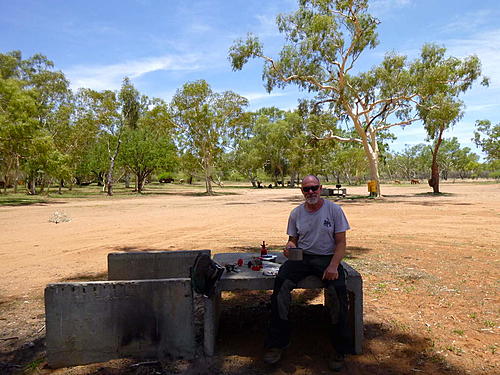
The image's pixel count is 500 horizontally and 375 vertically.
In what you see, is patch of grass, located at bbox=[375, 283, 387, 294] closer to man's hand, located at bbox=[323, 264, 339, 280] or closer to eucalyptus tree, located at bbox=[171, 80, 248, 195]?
man's hand, located at bbox=[323, 264, 339, 280]

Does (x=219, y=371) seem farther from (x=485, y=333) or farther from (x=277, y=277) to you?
(x=485, y=333)

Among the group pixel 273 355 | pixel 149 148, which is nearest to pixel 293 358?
pixel 273 355

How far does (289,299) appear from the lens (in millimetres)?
3486

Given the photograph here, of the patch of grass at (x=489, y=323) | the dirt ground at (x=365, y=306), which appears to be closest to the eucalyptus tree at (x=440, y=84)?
the dirt ground at (x=365, y=306)

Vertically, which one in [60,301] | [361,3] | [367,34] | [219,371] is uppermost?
[361,3]

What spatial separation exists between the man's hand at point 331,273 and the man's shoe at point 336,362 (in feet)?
2.16

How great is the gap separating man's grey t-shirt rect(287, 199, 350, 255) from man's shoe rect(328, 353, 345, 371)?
912 mm

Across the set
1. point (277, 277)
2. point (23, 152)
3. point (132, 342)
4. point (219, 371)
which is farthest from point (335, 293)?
point (23, 152)

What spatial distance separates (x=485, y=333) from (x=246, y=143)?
57.3 m

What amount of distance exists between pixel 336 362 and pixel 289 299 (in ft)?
2.12

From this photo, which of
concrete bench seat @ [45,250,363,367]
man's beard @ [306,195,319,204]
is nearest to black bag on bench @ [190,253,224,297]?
concrete bench seat @ [45,250,363,367]

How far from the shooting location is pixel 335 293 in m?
Answer: 3.51

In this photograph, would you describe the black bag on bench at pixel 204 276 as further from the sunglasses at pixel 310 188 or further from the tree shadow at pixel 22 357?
the tree shadow at pixel 22 357

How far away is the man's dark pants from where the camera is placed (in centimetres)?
338
